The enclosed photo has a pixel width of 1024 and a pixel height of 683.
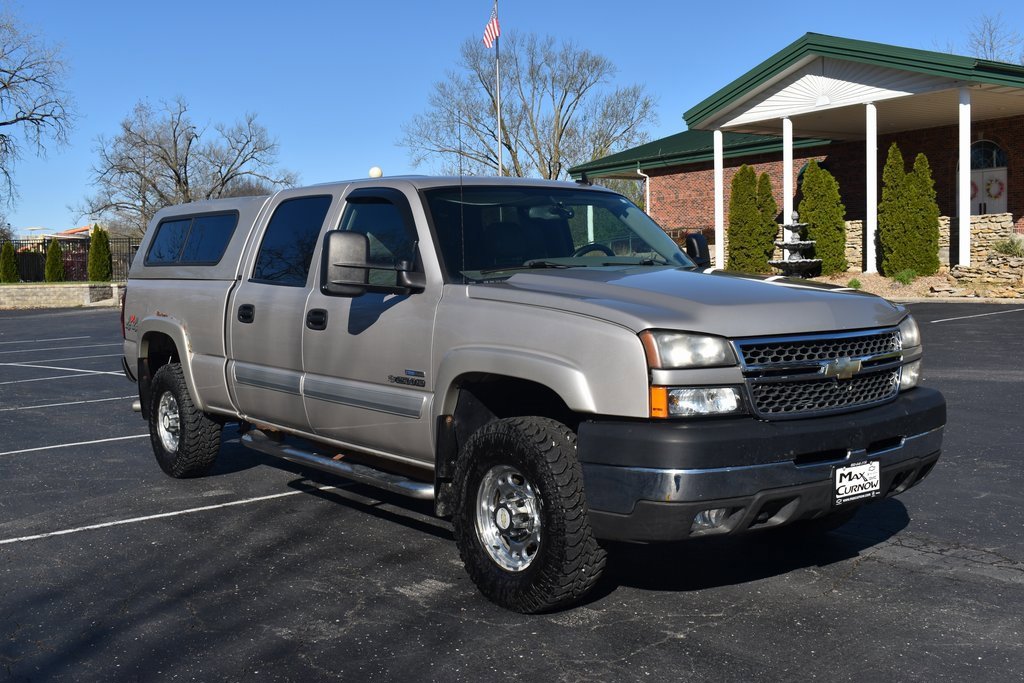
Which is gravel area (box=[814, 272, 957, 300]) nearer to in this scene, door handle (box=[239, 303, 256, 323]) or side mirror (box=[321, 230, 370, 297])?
door handle (box=[239, 303, 256, 323])

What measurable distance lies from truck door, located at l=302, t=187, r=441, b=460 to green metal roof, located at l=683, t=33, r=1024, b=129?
21.2m

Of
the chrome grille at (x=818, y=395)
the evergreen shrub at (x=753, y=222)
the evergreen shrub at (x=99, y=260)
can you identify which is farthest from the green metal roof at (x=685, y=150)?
the chrome grille at (x=818, y=395)

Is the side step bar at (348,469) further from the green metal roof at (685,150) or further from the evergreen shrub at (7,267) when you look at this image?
the evergreen shrub at (7,267)

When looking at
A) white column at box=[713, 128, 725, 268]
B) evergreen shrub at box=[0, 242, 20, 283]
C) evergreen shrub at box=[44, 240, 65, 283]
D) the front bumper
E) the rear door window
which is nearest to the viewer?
the front bumper

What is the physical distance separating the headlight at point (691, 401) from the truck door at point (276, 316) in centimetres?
269

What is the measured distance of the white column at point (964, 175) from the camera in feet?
81.6

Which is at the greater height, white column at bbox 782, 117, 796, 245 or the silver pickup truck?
white column at bbox 782, 117, 796, 245

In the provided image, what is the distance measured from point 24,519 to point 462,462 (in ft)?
11.2

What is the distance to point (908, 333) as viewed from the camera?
517 centimetres

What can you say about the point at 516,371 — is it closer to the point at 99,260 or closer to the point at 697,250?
the point at 697,250

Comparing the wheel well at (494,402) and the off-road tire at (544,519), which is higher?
the wheel well at (494,402)

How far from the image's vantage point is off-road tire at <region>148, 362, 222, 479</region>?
25.0 feet

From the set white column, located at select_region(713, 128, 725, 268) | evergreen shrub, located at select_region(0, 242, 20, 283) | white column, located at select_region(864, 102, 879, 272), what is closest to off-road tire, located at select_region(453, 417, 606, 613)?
white column, located at select_region(864, 102, 879, 272)

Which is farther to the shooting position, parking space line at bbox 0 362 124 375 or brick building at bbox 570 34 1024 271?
brick building at bbox 570 34 1024 271
